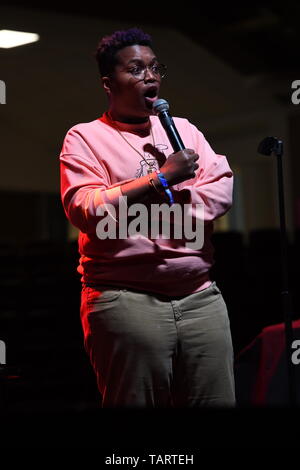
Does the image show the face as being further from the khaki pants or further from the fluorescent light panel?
the fluorescent light panel

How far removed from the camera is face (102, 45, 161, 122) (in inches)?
56.9

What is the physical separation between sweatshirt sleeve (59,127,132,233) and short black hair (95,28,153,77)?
0.54ft

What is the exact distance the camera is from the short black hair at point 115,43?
4.79 feet

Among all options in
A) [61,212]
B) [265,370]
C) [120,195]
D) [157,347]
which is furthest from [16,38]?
[157,347]

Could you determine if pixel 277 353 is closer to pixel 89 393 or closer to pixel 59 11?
pixel 89 393

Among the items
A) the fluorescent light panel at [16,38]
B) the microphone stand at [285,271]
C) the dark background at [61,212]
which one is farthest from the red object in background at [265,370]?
the fluorescent light panel at [16,38]

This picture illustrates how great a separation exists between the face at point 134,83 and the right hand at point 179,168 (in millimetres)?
169

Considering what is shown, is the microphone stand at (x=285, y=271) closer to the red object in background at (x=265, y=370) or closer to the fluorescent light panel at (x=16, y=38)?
the red object in background at (x=265, y=370)

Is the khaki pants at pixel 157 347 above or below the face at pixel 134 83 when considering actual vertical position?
below

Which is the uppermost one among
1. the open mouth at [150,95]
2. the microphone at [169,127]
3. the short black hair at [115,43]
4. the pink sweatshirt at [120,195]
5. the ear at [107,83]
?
the short black hair at [115,43]

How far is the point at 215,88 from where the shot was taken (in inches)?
236

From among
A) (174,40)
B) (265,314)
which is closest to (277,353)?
(265,314)

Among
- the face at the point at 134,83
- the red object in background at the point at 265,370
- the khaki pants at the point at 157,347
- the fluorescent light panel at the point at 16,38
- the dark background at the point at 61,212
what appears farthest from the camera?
the fluorescent light panel at the point at 16,38
